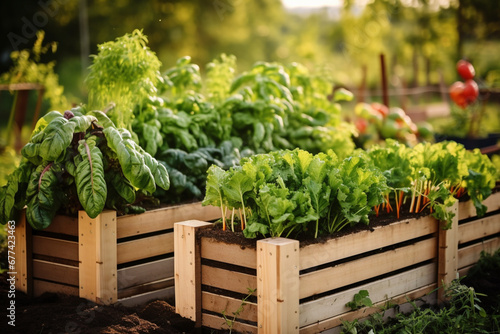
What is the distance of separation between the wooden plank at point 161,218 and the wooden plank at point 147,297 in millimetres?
382

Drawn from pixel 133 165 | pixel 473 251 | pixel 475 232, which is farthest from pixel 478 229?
pixel 133 165

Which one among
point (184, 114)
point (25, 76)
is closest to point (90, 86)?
point (184, 114)

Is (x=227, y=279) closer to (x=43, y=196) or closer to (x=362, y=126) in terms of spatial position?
(x=43, y=196)

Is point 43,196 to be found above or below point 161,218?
above

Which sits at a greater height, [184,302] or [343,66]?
[343,66]

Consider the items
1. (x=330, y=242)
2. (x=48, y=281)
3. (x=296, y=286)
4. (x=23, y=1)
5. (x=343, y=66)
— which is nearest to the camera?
(x=296, y=286)

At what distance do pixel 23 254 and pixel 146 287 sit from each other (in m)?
0.80

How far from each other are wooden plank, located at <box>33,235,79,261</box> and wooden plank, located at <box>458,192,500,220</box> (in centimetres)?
244

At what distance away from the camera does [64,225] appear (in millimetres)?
3473

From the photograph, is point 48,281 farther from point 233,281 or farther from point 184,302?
point 233,281

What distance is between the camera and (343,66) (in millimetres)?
19578

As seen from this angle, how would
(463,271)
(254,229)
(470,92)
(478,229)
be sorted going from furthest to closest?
(470,92)
(478,229)
(463,271)
(254,229)

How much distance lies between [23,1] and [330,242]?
17.9 metres

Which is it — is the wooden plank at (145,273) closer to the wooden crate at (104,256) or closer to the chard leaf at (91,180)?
the wooden crate at (104,256)
